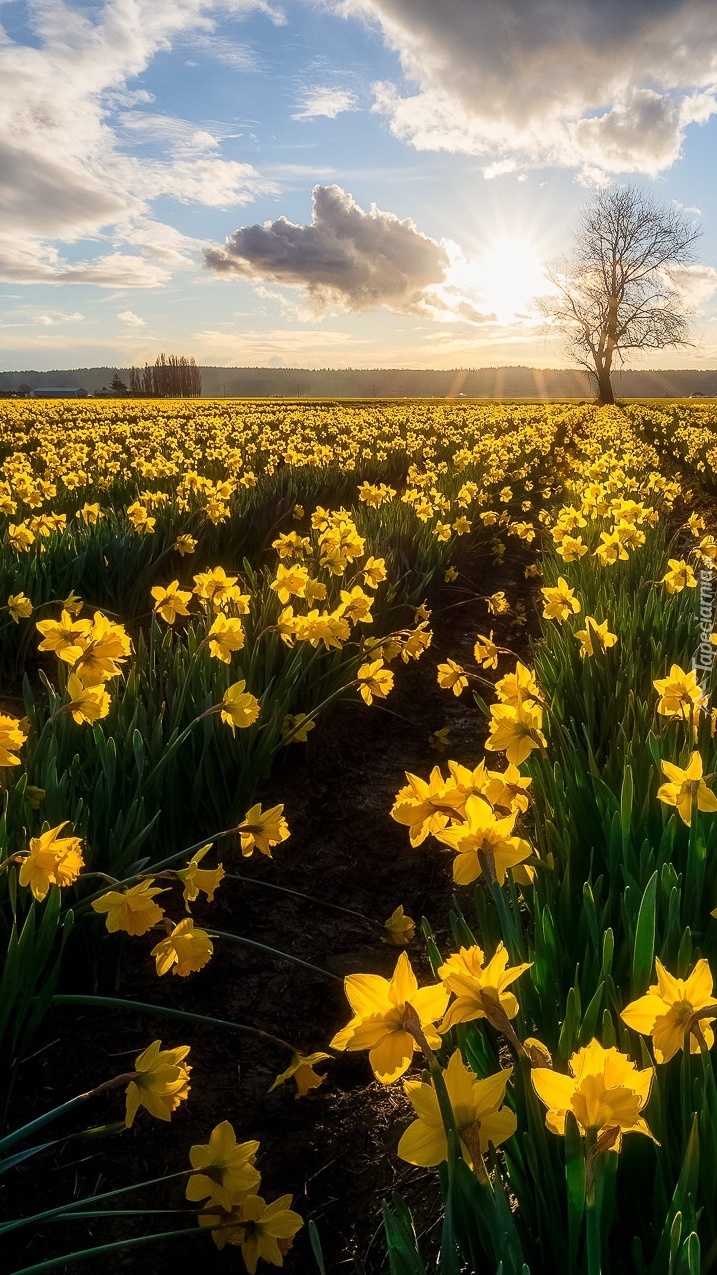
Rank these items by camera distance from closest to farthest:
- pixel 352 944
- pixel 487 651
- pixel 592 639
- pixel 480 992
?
pixel 480 992, pixel 352 944, pixel 487 651, pixel 592 639

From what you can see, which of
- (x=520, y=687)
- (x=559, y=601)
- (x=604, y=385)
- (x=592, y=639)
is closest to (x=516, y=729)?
(x=520, y=687)

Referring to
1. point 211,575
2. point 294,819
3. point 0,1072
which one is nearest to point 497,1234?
point 0,1072

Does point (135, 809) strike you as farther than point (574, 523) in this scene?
No

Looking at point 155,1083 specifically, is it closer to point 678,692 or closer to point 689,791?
point 689,791

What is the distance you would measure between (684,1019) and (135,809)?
156 cm

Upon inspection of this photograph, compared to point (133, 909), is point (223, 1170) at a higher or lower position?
lower

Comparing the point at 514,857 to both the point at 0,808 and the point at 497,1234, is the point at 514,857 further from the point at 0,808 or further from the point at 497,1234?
the point at 0,808

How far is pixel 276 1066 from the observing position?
1957 mm

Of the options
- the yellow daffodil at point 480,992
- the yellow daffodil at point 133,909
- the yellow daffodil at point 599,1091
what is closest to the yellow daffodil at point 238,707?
the yellow daffodil at point 133,909

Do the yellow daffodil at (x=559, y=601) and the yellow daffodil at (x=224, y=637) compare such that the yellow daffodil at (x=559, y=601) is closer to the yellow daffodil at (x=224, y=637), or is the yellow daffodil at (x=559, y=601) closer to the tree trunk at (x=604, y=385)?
the yellow daffodil at (x=224, y=637)

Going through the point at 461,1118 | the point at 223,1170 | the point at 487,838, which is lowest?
the point at 223,1170

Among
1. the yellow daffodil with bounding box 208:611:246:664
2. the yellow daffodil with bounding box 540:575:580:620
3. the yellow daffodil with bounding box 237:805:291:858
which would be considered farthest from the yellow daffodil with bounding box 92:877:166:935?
the yellow daffodil with bounding box 540:575:580:620

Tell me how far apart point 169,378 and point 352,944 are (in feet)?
342

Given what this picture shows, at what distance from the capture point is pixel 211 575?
3180 mm
